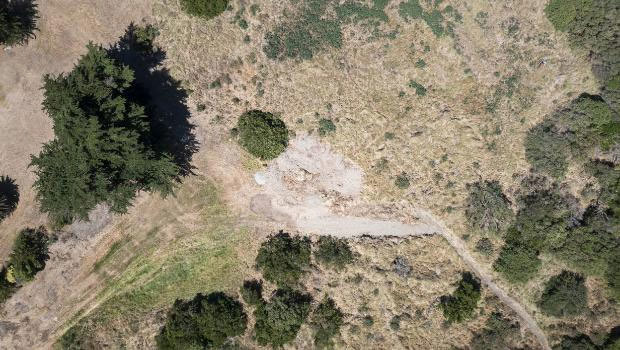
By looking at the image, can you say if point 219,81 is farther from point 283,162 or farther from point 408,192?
point 408,192

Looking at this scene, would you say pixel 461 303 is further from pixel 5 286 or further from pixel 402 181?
pixel 5 286

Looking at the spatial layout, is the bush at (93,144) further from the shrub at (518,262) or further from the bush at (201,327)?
the shrub at (518,262)

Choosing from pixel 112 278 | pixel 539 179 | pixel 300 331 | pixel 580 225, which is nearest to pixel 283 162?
pixel 300 331

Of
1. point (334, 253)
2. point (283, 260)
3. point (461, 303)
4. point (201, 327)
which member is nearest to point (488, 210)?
point (461, 303)

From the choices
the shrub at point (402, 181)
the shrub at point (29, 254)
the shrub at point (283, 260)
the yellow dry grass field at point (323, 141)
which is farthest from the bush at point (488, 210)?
the shrub at point (29, 254)

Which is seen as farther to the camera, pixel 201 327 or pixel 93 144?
pixel 201 327

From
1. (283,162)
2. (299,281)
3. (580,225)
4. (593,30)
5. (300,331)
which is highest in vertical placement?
(593,30)
